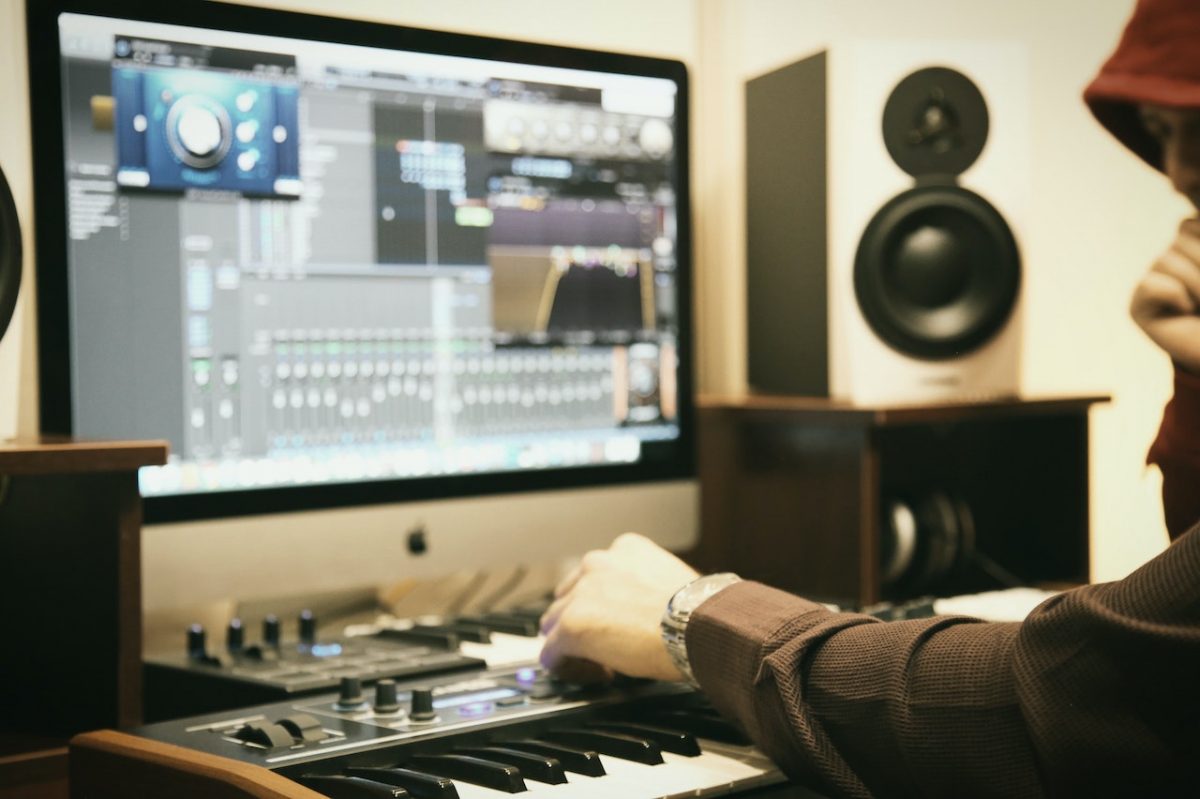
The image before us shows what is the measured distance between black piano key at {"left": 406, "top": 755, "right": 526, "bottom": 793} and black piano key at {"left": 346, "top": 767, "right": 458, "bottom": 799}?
0.04 feet

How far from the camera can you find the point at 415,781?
65 cm

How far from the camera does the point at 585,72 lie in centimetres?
126

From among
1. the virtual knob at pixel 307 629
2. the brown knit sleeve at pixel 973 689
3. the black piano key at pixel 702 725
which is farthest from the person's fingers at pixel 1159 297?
the virtual knob at pixel 307 629

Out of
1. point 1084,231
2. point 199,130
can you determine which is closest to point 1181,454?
point 199,130

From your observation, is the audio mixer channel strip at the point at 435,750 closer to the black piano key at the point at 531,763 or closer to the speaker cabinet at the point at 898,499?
the black piano key at the point at 531,763

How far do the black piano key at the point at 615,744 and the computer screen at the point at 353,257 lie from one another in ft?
A: 1.39

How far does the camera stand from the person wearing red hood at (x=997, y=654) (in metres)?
0.60

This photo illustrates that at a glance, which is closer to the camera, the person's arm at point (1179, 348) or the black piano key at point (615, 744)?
the black piano key at point (615, 744)

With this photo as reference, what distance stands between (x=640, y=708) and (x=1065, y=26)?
4.96ft

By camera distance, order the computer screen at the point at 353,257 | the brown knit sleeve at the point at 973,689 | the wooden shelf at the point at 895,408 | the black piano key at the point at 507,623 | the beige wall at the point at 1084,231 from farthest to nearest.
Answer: the beige wall at the point at 1084,231, the wooden shelf at the point at 895,408, the black piano key at the point at 507,623, the computer screen at the point at 353,257, the brown knit sleeve at the point at 973,689

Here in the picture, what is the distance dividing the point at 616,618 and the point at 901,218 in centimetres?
69

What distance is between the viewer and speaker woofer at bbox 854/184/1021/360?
1349 millimetres

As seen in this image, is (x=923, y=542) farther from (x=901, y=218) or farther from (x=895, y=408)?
A: (x=901, y=218)

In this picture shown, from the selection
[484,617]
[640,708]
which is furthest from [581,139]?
[640,708]
